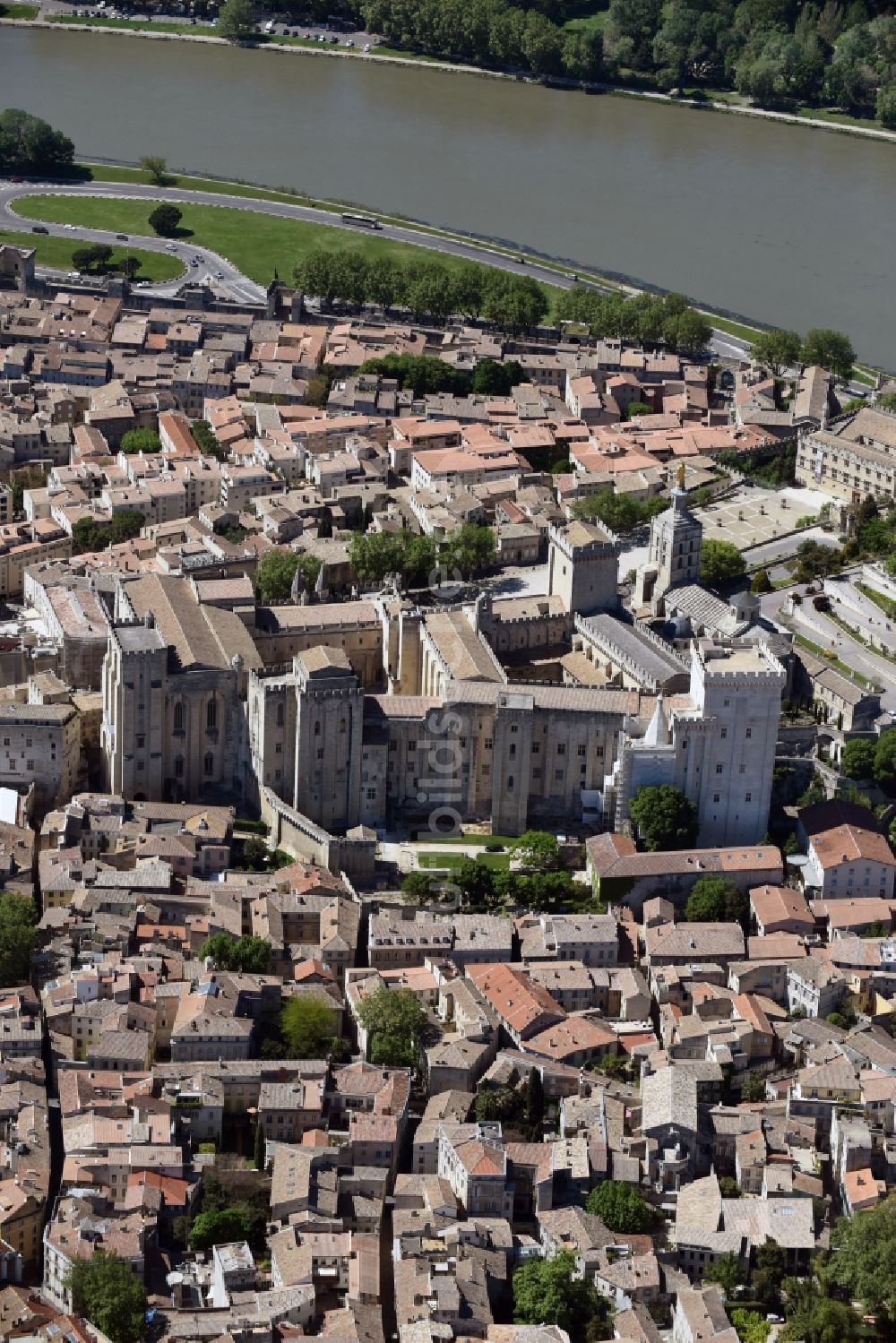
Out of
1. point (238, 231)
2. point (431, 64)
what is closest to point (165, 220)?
point (238, 231)

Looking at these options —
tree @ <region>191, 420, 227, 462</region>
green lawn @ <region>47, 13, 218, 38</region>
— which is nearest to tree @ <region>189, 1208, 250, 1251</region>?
tree @ <region>191, 420, 227, 462</region>

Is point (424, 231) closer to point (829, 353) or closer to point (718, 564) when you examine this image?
point (829, 353)

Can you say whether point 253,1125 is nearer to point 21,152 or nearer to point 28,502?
point 28,502

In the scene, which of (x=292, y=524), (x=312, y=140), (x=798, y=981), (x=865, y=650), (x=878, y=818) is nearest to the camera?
(x=798, y=981)

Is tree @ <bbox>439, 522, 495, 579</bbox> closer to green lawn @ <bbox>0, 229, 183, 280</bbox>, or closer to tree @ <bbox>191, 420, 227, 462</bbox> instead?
tree @ <bbox>191, 420, 227, 462</bbox>

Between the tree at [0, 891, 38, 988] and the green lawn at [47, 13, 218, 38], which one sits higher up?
the green lawn at [47, 13, 218, 38]

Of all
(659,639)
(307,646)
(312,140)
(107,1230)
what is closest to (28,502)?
(307,646)

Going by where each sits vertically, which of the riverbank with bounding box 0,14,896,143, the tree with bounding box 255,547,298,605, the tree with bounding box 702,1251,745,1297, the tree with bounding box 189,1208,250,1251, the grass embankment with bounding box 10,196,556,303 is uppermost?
the riverbank with bounding box 0,14,896,143
